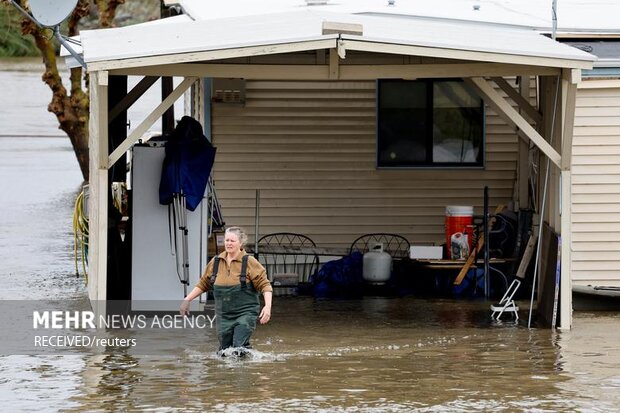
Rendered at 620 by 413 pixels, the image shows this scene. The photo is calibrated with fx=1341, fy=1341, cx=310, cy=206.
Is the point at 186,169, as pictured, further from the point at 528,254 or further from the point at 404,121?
the point at 404,121

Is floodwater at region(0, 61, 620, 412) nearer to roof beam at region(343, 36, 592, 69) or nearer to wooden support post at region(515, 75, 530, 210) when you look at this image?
wooden support post at region(515, 75, 530, 210)

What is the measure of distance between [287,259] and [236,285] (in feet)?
19.7

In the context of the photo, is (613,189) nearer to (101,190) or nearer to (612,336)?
(612,336)

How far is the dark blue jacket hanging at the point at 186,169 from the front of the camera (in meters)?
15.4

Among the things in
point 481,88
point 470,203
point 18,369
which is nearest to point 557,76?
point 481,88

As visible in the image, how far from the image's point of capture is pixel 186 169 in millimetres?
15383

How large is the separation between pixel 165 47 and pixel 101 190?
5.77 ft

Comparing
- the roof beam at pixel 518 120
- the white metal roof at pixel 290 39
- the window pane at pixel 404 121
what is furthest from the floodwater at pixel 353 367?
the white metal roof at pixel 290 39

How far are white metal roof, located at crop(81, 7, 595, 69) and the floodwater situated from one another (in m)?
3.02

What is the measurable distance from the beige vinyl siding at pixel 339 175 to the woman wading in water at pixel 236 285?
632 cm

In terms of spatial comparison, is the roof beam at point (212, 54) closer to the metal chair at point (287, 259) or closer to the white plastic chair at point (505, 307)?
the white plastic chair at point (505, 307)

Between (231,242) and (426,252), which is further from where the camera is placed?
(426,252)

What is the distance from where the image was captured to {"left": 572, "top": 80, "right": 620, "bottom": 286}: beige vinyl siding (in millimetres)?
16266

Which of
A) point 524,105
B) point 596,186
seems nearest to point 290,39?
point 524,105
